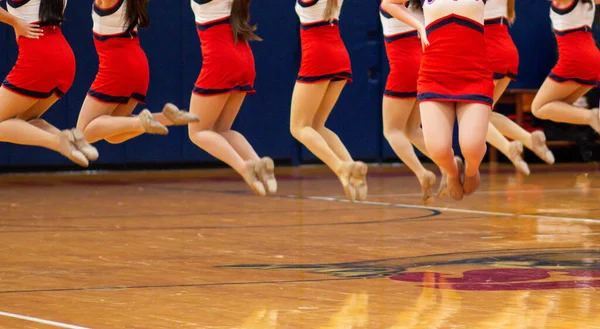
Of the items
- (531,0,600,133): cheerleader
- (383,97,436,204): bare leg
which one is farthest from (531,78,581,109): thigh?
(383,97,436,204): bare leg

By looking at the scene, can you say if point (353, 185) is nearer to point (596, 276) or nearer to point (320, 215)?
point (320, 215)

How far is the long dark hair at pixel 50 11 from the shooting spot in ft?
24.9

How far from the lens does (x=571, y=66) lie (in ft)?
30.8

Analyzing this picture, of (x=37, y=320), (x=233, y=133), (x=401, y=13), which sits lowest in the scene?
(x=233, y=133)

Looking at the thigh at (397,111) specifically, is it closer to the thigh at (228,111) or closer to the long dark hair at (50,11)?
the thigh at (228,111)

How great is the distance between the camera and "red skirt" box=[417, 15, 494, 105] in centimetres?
659

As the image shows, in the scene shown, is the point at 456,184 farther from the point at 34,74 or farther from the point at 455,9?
the point at 34,74

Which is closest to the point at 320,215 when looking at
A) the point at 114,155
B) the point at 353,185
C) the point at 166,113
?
the point at 353,185

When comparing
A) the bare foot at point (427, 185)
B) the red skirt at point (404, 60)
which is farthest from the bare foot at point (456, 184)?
the red skirt at point (404, 60)

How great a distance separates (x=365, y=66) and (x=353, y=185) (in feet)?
26.1

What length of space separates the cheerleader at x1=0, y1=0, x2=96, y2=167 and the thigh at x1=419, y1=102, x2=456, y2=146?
7.59ft

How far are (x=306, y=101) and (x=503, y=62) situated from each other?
1771 millimetres

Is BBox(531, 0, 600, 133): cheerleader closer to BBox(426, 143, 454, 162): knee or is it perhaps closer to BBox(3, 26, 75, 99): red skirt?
BBox(426, 143, 454, 162): knee

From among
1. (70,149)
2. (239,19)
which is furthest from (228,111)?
(70,149)
